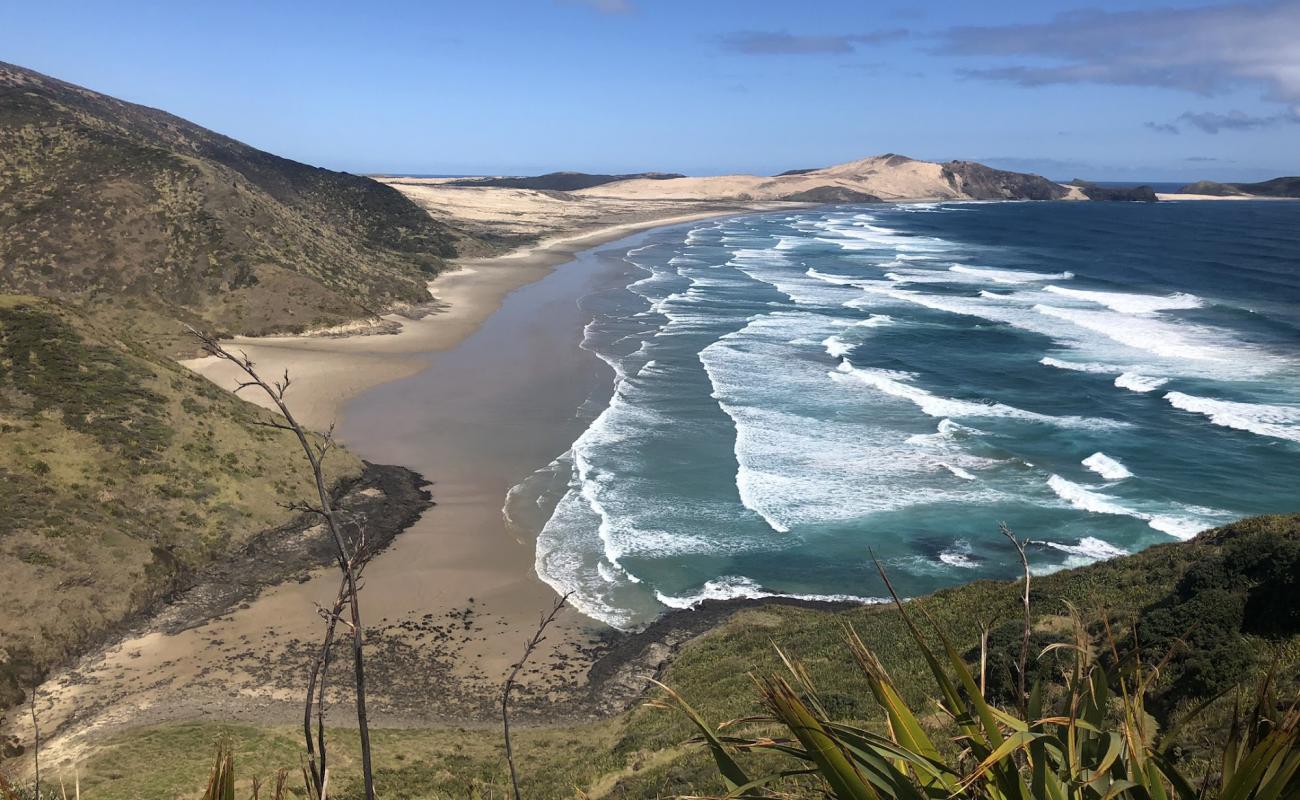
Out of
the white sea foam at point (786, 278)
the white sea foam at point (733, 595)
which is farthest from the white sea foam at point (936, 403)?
the white sea foam at point (786, 278)

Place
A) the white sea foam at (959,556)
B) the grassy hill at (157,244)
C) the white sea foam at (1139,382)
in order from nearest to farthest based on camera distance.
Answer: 1. the white sea foam at (959,556)
2. the white sea foam at (1139,382)
3. the grassy hill at (157,244)

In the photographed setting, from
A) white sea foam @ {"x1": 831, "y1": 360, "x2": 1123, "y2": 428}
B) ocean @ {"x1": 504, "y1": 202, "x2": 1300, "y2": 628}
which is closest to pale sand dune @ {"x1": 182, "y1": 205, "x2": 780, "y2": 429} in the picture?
ocean @ {"x1": 504, "y1": 202, "x2": 1300, "y2": 628}

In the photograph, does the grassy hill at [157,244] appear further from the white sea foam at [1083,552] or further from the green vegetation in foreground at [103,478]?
the white sea foam at [1083,552]

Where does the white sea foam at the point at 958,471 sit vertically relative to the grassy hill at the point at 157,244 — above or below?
below

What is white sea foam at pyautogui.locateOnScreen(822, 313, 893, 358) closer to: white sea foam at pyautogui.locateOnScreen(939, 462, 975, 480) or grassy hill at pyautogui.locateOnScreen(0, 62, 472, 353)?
white sea foam at pyautogui.locateOnScreen(939, 462, 975, 480)

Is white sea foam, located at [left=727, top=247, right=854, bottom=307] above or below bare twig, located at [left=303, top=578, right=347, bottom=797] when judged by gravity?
below

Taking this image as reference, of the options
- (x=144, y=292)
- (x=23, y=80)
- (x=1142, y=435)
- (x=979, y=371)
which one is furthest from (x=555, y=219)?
(x=1142, y=435)
